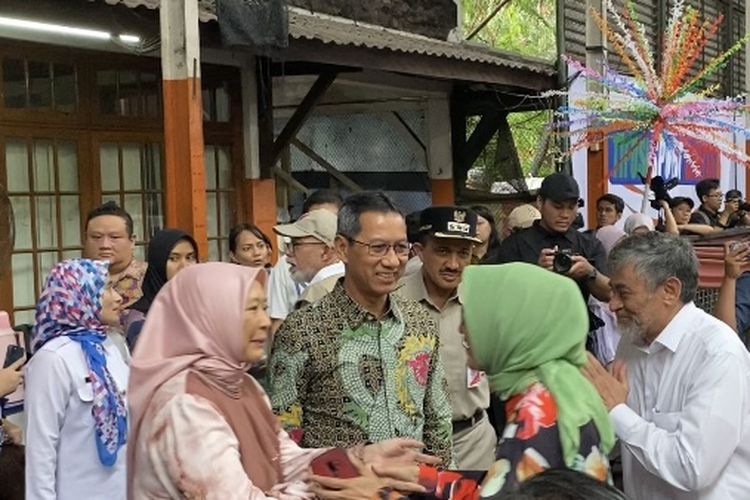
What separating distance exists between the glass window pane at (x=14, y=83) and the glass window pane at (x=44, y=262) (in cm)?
108

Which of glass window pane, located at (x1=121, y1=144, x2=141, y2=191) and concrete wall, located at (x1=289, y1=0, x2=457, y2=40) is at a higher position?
concrete wall, located at (x1=289, y1=0, x2=457, y2=40)

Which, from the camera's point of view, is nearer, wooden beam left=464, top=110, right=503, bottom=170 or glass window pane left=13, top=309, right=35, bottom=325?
glass window pane left=13, top=309, right=35, bottom=325

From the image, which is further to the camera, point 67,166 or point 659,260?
point 67,166

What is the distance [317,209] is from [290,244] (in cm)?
26

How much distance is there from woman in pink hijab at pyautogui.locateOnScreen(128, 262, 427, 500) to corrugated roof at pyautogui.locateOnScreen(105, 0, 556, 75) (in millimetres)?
3441

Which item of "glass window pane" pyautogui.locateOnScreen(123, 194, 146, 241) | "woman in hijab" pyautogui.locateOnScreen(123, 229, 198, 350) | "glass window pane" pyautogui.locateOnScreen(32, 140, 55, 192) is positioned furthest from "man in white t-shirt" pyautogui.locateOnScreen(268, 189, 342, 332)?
"glass window pane" pyautogui.locateOnScreen(123, 194, 146, 241)

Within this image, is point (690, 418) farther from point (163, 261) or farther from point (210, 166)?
point (210, 166)

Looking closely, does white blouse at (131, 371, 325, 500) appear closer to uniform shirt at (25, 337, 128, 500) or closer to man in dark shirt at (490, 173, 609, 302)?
uniform shirt at (25, 337, 128, 500)

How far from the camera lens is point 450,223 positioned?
3.60 m

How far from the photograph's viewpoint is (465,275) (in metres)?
2.37

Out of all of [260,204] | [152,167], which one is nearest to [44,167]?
[152,167]

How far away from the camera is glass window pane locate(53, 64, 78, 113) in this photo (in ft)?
22.5

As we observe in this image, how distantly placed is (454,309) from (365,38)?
434 centimetres

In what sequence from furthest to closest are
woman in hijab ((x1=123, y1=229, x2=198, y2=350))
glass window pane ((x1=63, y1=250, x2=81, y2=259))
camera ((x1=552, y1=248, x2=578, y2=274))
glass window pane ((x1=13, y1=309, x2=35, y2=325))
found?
glass window pane ((x1=63, y1=250, x2=81, y2=259)) → glass window pane ((x1=13, y1=309, x2=35, y2=325)) → camera ((x1=552, y1=248, x2=578, y2=274)) → woman in hijab ((x1=123, y1=229, x2=198, y2=350))
